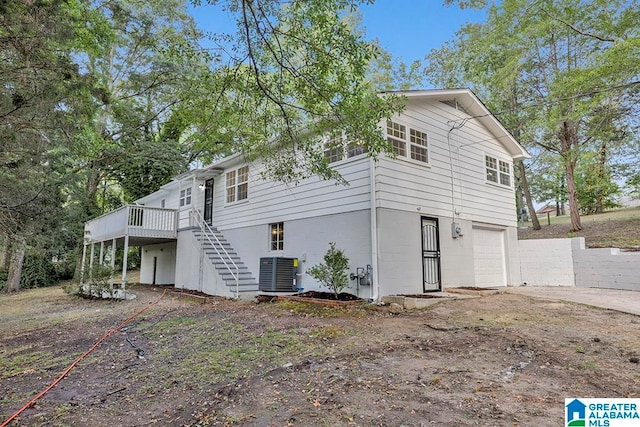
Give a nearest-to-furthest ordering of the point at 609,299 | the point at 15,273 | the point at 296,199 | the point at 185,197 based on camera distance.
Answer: the point at 609,299, the point at 296,199, the point at 185,197, the point at 15,273

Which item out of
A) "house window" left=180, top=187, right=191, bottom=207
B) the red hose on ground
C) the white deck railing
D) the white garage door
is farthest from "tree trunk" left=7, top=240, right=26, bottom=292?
the white garage door

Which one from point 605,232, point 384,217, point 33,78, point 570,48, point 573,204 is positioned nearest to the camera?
point 33,78

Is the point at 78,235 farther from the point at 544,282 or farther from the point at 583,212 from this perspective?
the point at 583,212

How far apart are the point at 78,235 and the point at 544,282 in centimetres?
2243

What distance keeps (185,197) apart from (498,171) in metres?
12.6

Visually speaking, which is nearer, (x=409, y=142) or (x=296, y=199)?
(x=409, y=142)

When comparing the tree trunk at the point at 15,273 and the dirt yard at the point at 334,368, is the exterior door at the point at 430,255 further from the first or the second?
the tree trunk at the point at 15,273

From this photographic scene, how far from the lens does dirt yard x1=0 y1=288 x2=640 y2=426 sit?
3.03 m

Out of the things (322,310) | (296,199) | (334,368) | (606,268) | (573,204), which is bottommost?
(334,368)

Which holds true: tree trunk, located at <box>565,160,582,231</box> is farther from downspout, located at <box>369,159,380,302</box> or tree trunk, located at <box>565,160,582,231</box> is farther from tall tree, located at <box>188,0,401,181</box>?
tall tree, located at <box>188,0,401,181</box>

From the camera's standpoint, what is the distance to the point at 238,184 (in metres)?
12.9

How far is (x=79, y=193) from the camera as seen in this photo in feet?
59.8

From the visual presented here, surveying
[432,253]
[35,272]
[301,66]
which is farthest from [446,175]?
[35,272]

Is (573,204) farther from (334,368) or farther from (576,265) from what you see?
(334,368)
